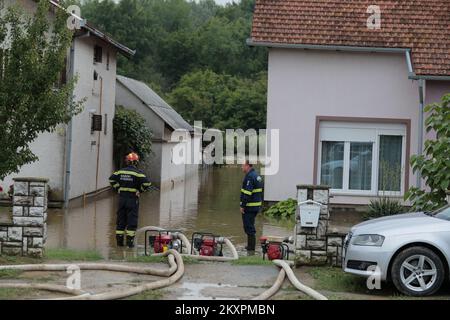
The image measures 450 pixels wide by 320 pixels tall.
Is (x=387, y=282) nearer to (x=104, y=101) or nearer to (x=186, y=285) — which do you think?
(x=186, y=285)

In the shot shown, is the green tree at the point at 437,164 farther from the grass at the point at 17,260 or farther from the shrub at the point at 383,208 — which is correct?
the grass at the point at 17,260

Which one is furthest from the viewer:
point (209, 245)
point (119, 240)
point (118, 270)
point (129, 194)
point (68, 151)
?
point (68, 151)

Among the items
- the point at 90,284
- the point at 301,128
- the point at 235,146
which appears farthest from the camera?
the point at 235,146

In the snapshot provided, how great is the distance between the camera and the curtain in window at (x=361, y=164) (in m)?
21.5

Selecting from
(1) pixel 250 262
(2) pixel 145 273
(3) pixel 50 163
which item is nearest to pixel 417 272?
(1) pixel 250 262

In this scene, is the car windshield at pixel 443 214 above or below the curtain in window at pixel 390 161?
below

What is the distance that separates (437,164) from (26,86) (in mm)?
6319

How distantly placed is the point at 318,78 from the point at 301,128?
139 cm

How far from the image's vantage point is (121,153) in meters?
31.9

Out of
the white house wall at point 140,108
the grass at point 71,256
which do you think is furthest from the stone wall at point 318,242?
the white house wall at point 140,108

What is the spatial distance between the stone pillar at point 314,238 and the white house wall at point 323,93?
32.7 ft

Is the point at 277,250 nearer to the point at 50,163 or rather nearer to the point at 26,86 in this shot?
the point at 26,86

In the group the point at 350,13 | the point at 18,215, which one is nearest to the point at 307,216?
the point at 18,215

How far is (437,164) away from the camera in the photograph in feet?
41.1
